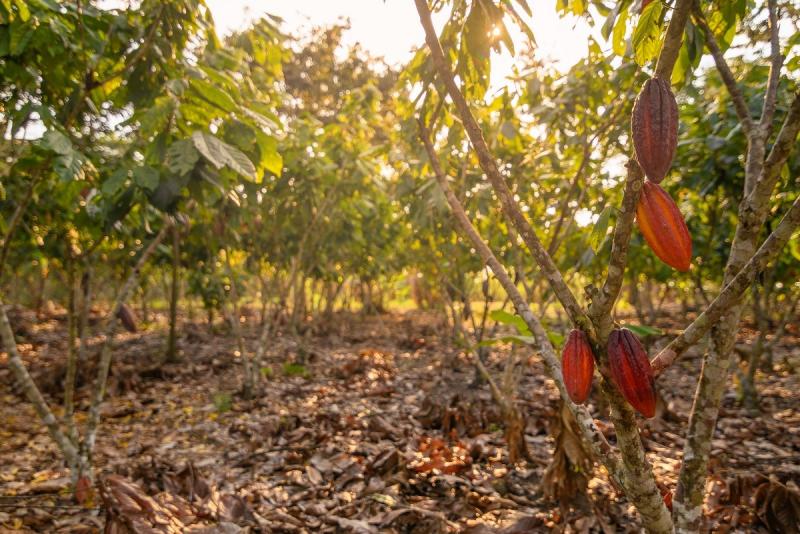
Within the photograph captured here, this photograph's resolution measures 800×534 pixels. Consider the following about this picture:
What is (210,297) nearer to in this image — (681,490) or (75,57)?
(75,57)

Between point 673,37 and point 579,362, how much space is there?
1.79 feet

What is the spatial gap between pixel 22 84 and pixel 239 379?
10.9ft

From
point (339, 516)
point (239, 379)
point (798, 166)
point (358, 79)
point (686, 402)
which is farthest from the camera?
point (358, 79)

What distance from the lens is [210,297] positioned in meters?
6.93

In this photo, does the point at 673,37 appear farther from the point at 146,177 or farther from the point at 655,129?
the point at 146,177

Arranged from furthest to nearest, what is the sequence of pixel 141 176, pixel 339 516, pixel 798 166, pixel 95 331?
1. pixel 95 331
2. pixel 798 166
3. pixel 339 516
4. pixel 141 176

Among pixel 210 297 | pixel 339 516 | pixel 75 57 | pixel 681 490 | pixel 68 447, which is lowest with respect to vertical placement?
pixel 339 516

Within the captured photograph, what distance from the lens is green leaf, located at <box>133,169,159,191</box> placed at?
5.04 ft

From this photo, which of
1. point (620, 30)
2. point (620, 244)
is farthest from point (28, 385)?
point (620, 30)

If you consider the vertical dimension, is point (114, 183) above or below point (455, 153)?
below

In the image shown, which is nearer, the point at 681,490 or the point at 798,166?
the point at 681,490

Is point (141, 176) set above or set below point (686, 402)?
above

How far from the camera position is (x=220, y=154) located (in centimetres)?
143

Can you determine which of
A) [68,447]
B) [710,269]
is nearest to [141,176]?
[68,447]
